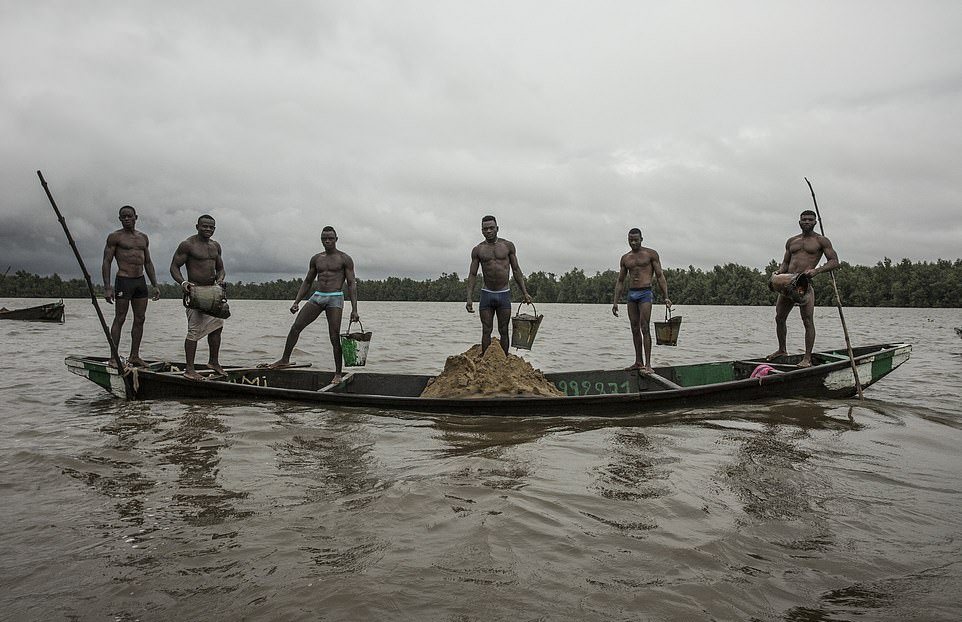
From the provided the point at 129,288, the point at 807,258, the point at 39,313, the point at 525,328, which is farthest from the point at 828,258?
the point at 39,313

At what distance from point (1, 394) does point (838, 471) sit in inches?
447

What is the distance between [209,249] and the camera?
8758mm

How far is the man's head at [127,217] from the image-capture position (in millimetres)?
8539

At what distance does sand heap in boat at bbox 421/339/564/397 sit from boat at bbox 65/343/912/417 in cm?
51

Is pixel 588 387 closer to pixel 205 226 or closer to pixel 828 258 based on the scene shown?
pixel 828 258

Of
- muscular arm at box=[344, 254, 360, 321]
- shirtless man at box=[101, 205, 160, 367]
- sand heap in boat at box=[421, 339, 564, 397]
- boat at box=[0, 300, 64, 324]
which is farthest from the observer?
boat at box=[0, 300, 64, 324]

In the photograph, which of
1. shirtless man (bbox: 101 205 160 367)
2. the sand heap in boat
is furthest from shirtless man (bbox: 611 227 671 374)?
shirtless man (bbox: 101 205 160 367)

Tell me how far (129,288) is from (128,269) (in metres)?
0.29

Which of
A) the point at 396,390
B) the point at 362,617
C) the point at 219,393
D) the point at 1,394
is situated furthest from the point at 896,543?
the point at 1,394

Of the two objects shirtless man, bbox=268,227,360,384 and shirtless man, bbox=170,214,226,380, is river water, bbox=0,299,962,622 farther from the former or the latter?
shirtless man, bbox=268,227,360,384

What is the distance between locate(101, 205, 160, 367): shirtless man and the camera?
27.7ft

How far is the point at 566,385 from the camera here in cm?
912

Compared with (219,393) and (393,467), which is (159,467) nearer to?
(393,467)

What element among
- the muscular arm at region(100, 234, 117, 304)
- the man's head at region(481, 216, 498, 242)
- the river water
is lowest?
the river water
